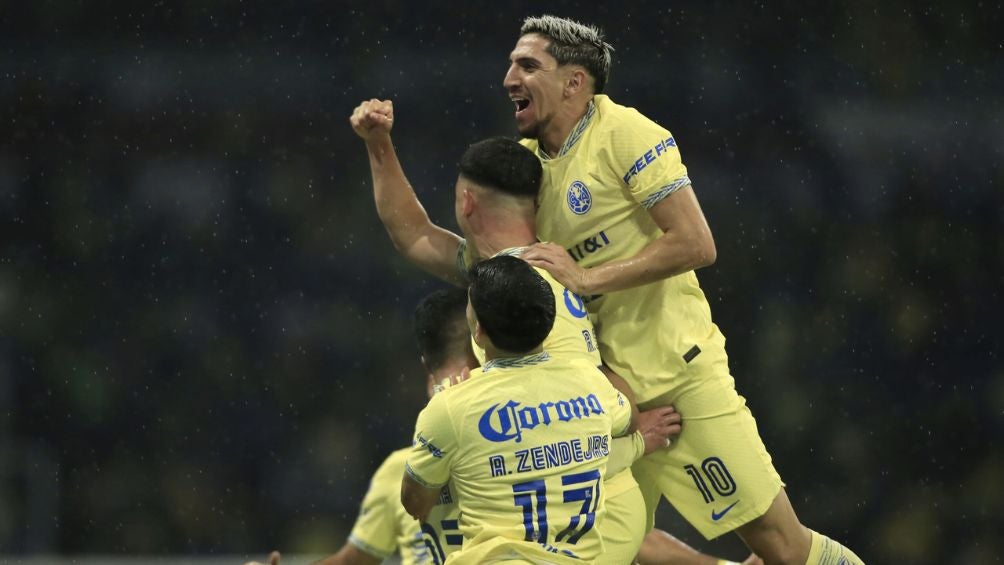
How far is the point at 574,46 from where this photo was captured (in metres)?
3.96

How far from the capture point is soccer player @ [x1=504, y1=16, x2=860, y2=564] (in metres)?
3.76

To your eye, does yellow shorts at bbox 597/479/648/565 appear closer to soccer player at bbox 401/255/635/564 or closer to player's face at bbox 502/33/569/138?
soccer player at bbox 401/255/635/564

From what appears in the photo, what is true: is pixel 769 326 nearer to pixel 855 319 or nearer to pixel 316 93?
pixel 855 319

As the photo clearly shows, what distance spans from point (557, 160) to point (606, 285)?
44cm

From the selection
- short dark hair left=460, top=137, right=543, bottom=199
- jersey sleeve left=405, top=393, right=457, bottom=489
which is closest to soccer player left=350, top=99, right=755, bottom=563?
short dark hair left=460, top=137, right=543, bottom=199

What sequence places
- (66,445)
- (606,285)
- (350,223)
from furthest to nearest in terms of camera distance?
(350,223), (66,445), (606,285)

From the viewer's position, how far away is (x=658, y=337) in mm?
3848

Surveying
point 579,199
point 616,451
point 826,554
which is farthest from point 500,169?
point 826,554

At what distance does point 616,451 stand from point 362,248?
523cm

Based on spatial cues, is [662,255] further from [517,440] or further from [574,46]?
[517,440]

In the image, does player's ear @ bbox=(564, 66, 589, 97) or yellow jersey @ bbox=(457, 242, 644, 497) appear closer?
yellow jersey @ bbox=(457, 242, 644, 497)

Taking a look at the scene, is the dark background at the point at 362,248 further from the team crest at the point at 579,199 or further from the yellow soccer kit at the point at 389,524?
the team crest at the point at 579,199

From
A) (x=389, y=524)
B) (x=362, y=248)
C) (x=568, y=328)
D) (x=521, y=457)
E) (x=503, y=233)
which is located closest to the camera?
(x=521, y=457)

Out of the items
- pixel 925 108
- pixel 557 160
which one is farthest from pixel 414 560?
pixel 925 108
